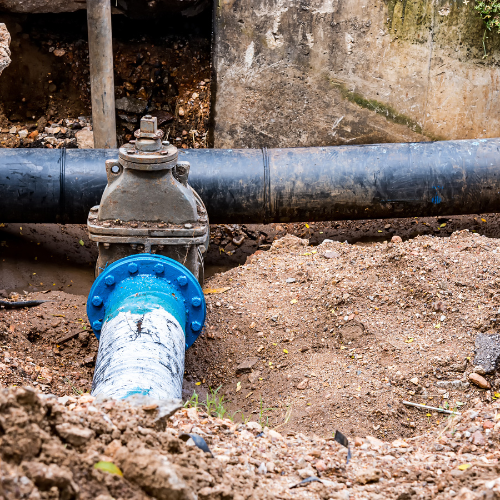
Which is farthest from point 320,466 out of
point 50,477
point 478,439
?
point 50,477

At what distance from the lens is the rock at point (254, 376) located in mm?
2948

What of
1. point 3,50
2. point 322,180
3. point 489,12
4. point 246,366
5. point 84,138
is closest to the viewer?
point 3,50

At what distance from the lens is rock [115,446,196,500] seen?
127 cm

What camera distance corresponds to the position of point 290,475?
68.0 inches

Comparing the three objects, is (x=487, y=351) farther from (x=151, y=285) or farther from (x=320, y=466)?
(x=151, y=285)

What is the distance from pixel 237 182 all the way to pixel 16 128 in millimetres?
2851

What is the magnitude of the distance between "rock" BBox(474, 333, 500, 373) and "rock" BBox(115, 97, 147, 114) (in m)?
4.00

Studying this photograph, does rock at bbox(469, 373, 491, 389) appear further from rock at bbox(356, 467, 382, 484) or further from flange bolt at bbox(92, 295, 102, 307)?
flange bolt at bbox(92, 295, 102, 307)

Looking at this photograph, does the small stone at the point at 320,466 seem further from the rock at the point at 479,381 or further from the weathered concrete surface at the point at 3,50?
the weathered concrete surface at the point at 3,50

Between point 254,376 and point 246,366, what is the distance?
89mm

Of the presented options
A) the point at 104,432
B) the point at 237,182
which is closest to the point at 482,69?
the point at 237,182

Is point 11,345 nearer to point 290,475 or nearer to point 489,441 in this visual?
point 290,475

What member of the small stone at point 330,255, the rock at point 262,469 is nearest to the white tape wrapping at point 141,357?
the rock at point 262,469

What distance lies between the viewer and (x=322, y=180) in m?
4.18
